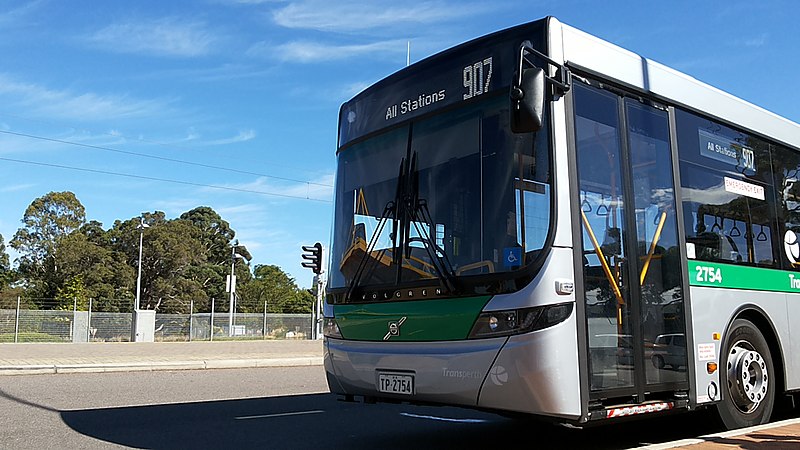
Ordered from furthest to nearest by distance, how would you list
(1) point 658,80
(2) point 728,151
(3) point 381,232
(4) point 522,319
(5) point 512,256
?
(2) point 728,151
(1) point 658,80
(3) point 381,232
(5) point 512,256
(4) point 522,319

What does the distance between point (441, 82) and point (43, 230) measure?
214 ft

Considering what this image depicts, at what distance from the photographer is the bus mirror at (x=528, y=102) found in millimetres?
5410

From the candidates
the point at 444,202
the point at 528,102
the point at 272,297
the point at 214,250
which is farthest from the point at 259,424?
the point at 214,250

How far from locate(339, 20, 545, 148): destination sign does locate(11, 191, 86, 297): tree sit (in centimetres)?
5923

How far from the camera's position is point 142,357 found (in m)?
18.9

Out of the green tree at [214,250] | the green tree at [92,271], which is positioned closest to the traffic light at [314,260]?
the green tree at [92,271]

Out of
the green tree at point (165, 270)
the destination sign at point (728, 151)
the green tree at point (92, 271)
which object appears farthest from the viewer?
the green tree at point (165, 270)

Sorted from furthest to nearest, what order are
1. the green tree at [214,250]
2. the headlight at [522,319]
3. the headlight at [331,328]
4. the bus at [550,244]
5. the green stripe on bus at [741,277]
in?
the green tree at [214,250], the headlight at [331,328], the green stripe on bus at [741,277], the bus at [550,244], the headlight at [522,319]

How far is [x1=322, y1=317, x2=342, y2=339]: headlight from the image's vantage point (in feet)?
22.9

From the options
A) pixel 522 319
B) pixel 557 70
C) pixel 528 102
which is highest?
pixel 557 70

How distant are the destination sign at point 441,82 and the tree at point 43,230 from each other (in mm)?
59231

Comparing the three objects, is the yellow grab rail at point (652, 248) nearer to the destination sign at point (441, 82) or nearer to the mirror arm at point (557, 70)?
the mirror arm at point (557, 70)

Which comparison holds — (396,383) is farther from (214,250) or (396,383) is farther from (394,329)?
(214,250)

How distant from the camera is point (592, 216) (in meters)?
5.93
